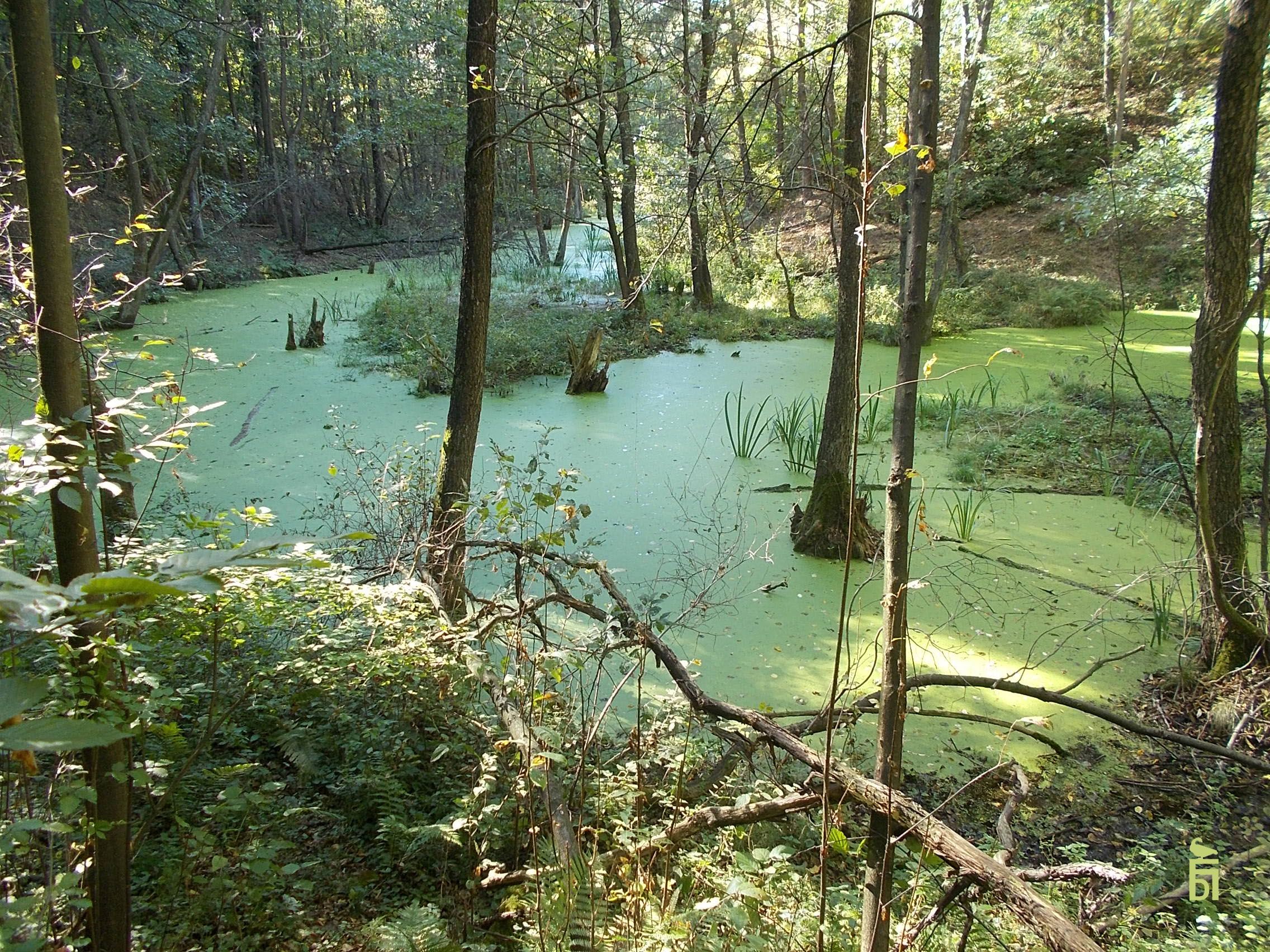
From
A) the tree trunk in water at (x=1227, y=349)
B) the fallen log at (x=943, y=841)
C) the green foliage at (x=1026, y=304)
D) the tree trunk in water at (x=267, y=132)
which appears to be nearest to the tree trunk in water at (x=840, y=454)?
the tree trunk in water at (x=1227, y=349)

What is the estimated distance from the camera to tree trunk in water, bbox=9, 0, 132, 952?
1146mm

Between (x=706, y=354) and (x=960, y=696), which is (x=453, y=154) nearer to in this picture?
(x=706, y=354)

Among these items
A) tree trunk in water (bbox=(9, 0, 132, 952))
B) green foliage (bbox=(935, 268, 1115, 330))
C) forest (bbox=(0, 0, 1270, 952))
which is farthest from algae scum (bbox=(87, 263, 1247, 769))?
green foliage (bbox=(935, 268, 1115, 330))

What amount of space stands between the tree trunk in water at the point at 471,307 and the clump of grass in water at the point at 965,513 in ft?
8.10

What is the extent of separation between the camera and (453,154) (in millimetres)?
10531

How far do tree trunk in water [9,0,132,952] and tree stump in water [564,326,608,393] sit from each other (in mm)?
5023

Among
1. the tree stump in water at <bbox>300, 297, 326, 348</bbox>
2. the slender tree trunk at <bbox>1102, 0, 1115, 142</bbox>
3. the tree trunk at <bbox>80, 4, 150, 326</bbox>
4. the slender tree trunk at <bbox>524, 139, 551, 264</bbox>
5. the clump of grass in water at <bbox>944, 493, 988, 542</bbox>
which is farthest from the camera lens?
the slender tree trunk at <bbox>1102, 0, 1115, 142</bbox>

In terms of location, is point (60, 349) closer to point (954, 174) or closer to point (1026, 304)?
point (954, 174)

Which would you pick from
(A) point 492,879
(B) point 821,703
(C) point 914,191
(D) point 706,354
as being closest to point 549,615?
(B) point 821,703

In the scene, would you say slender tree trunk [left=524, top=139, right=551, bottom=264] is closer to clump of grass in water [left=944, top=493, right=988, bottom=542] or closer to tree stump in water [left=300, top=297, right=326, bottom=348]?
tree stump in water [left=300, top=297, right=326, bottom=348]

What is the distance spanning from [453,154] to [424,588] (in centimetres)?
958

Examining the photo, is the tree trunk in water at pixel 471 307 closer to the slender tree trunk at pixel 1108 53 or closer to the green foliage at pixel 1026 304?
the green foliage at pixel 1026 304

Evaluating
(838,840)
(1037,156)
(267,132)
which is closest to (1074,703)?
(838,840)

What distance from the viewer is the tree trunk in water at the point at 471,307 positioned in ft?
9.30
